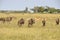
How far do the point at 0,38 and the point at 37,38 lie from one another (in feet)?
9.29

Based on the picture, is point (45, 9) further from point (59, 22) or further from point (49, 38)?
point (49, 38)

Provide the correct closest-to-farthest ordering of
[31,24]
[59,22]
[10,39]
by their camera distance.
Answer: [10,39]
[31,24]
[59,22]

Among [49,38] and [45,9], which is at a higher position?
[49,38]

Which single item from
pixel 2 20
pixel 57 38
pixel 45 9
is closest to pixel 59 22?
pixel 2 20

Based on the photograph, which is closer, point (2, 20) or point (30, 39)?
point (30, 39)

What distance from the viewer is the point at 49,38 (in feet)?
61.5

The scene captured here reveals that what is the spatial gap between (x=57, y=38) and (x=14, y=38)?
11.0 ft

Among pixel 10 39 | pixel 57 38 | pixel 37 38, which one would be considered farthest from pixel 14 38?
pixel 57 38

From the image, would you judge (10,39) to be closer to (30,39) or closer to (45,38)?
(30,39)

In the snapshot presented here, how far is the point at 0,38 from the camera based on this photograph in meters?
18.6

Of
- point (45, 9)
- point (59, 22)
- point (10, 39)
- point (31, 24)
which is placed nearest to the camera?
point (10, 39)

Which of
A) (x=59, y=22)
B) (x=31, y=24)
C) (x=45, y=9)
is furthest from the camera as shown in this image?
(x=45, y=9)

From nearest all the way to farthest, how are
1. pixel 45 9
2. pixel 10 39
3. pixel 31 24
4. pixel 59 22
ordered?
pixel 10 39
pixel 31 24
pixel 59 22
pixel 45 9

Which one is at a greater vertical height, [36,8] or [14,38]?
[14,38]
